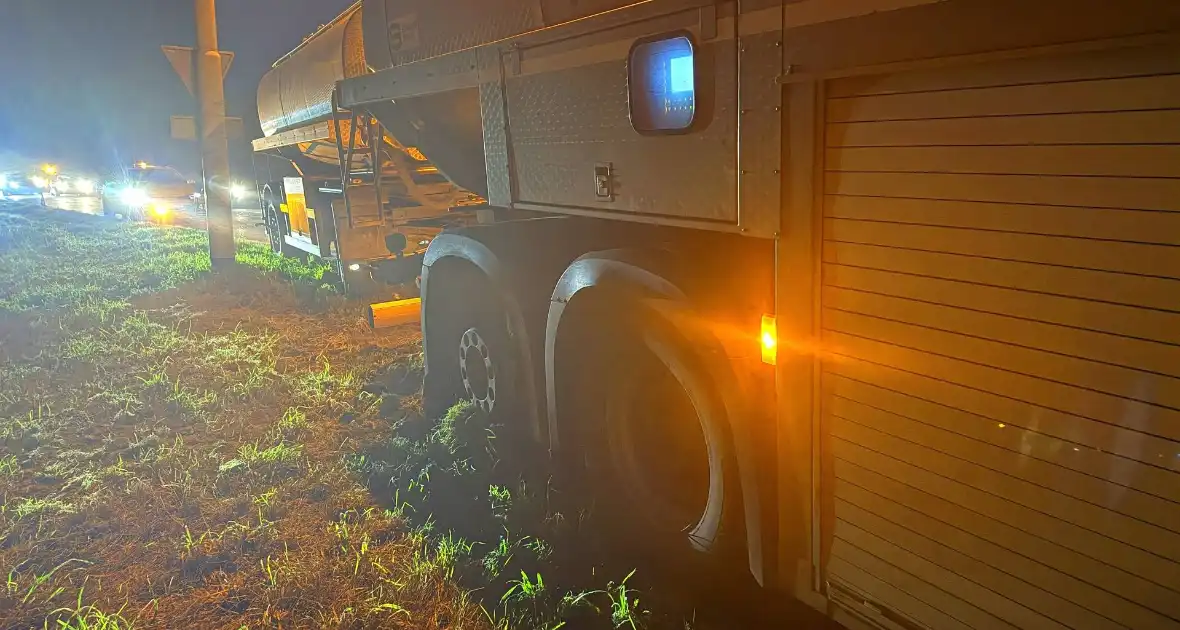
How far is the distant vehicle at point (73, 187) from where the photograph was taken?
33906 mm

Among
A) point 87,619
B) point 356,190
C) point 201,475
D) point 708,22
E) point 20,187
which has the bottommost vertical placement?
point 87,619

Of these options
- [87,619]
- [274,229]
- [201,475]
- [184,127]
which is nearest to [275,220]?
[274,229]

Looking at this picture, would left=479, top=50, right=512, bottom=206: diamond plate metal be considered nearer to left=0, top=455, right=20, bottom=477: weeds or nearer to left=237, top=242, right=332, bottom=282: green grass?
left=0, top=455, right=20, bottom=477: weeds

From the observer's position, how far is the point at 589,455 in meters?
3.50

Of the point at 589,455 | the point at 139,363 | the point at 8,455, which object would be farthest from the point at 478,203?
the point at 589,455

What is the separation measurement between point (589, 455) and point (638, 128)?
1.53 metres

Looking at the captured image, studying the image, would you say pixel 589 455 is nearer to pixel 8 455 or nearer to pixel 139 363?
pixel 8 455

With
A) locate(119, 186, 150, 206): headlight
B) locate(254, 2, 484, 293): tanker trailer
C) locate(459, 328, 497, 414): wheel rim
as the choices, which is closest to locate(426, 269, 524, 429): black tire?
locate(459, 328, 497, 414): wheel rim

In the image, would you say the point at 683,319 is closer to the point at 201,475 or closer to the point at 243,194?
the point at 201,475

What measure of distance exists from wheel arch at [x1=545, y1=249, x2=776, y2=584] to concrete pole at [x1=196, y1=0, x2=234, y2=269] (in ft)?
30.3

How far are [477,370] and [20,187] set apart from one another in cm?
4130

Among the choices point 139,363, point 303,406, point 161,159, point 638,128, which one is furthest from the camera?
point 161,159

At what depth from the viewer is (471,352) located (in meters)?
4.66

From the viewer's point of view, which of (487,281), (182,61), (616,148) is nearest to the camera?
(616,148)
